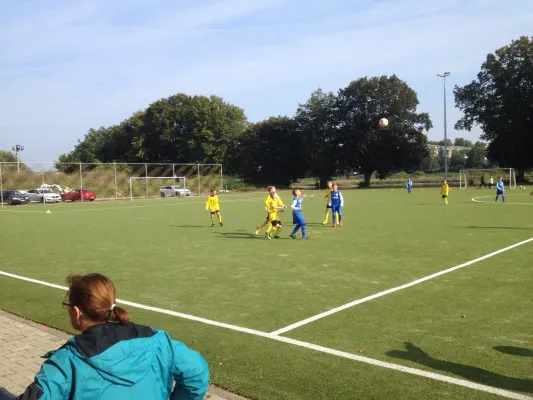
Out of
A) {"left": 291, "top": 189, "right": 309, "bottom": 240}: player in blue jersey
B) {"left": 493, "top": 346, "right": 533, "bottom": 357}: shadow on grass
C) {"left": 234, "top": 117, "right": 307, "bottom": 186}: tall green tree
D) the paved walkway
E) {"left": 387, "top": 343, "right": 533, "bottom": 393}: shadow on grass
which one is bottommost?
the paved walkway

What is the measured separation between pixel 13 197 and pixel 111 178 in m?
10.3

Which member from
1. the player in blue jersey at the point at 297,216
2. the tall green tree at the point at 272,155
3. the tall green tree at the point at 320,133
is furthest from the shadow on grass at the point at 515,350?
the tall green tree at the point at 272,155

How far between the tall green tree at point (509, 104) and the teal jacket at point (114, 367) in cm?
6740

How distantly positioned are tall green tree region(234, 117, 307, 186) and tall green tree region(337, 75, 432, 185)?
304 inches

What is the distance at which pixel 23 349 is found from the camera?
5668 millimetres

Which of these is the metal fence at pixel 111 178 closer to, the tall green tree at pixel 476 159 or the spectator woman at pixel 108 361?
the spectator woman at pixel 108 361

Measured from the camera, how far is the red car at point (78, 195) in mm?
45625

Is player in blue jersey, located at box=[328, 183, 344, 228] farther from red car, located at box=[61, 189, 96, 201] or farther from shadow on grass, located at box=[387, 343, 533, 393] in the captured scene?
red car, located at box=[61, 189, 96, 201]

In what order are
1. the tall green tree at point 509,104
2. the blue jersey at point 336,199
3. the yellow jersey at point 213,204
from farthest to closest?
the tall green tree at point 509,104 → the yellow jersey at point 213,204 → the blue jersey at point 336,199

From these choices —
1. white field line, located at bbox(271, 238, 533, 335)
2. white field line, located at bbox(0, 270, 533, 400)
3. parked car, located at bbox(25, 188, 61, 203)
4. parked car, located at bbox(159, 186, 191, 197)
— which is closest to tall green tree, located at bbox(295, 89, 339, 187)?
parked car, located at bbox(159, 186, 191, 197)

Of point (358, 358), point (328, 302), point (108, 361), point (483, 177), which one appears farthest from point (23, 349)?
point (483, 177)

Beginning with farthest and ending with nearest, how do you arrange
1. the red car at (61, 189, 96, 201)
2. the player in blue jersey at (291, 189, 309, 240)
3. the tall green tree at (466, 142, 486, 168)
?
1. the tall green tree at (466, 142, 486, 168)
2. the red car at (61, 189, 96, 201)
3. the player in blue jersey at (291, 189, 309, 240)

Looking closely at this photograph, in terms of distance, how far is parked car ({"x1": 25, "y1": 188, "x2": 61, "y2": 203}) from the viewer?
142 feet

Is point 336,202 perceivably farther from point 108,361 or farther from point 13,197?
point 13,197
